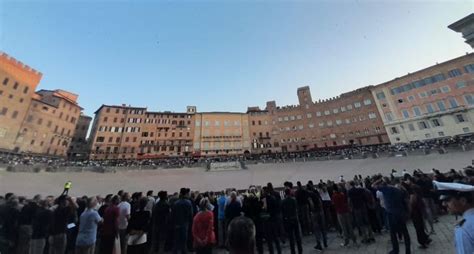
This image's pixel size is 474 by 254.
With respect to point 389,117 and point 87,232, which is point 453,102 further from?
point 87,232

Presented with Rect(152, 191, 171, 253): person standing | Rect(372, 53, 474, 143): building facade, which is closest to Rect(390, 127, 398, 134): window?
Rect(372, 53, 474, 143): building facade

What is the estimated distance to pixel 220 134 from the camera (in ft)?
179

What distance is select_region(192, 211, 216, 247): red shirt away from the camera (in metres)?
3.75

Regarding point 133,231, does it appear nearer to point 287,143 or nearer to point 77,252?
point 77,252

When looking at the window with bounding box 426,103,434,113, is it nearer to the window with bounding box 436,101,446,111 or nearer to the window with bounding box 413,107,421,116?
the window with bounding box 436,101,446,111

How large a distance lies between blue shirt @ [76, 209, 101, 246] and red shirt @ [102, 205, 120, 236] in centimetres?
19

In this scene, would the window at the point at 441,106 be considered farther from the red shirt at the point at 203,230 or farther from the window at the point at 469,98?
the red shirt at the point at 203,230

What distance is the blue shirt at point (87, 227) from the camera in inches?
164

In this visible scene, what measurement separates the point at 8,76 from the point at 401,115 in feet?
257

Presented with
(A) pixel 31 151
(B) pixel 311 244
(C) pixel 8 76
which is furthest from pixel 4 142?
(B) pixel 311 244

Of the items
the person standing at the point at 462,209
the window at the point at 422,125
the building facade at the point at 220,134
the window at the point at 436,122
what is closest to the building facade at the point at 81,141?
the building facade at the point at 220,134

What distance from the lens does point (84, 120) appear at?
56.1 m

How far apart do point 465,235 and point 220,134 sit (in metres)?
53.5

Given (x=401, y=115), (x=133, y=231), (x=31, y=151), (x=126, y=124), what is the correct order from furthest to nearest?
(x=126, y=124), (x=401, y=115), (x=31, y=151), (x=133, y=231)
